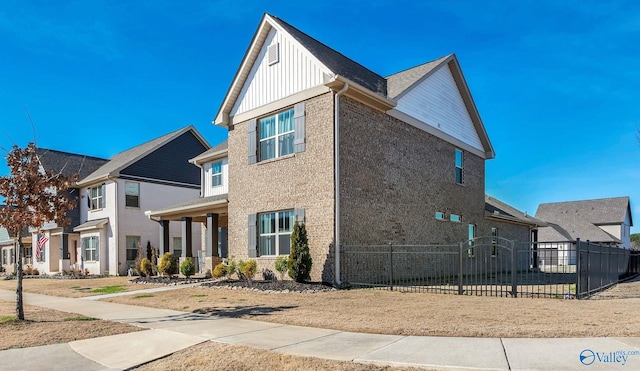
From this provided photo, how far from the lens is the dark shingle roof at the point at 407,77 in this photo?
60.4 feet

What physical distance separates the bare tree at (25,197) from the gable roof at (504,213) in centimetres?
2011

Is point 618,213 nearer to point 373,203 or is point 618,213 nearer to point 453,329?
point 373,203

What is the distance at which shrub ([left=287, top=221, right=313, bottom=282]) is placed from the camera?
48.9 ft

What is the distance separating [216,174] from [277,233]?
286 inches

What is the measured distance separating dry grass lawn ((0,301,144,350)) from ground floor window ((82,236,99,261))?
59.0ft

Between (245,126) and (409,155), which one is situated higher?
(245,126)

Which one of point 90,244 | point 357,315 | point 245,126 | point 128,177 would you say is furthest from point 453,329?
point 90,244

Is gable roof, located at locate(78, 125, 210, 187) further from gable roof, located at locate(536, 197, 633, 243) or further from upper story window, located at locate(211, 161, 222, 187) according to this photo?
gable roof, located at locate(536, 197, 633, 243)

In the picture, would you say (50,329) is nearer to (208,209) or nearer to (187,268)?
(187,268)

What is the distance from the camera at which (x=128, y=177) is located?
2752 centimetres

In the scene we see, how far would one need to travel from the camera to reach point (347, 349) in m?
6.62

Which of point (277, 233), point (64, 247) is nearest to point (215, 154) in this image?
point (277, 233)

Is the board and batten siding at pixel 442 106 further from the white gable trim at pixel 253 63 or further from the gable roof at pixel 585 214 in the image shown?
the gable roof at pixel 585 214

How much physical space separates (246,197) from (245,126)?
9.61 feet
